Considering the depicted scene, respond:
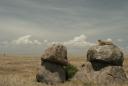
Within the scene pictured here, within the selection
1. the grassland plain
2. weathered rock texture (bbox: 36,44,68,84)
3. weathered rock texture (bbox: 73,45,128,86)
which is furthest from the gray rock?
the grassland plain

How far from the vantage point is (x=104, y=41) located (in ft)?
117

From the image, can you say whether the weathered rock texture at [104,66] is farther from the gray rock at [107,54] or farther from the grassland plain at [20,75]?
the grassland plain at [20,75]

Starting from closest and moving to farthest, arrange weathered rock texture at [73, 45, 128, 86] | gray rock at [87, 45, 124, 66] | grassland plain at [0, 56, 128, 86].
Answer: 1. grassland plain at [0, 56, 128, 86]
2. weathered rock texture at [73, 45, 128, 86]
3. gray rock at [87, 45, 124, 66]

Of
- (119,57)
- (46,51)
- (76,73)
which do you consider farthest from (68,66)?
(119,57)

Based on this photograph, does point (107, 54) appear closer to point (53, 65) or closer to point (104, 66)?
point (104, 66)

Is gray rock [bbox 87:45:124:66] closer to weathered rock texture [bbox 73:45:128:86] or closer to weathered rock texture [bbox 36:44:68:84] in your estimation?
weathered rock texture [bbox 73:45:128:86]

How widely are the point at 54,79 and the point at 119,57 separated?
775cm

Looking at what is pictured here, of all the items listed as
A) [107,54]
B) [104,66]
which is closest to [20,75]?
[104,66]

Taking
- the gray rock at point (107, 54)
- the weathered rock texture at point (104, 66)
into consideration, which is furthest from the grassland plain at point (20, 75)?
the gray rock at point (107, 54)

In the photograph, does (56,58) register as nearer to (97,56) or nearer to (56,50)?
(56,50)

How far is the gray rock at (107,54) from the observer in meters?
33.8

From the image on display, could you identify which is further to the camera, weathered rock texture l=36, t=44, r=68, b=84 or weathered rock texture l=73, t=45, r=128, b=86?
weathered rock texture l=36, t=44, r=68, b=84

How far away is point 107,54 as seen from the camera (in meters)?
33.9

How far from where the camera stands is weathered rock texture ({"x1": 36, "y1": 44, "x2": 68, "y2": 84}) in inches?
1361
